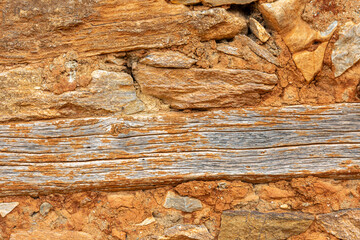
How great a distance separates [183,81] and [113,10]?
0.70 meters

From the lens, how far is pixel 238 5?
7.61 ft

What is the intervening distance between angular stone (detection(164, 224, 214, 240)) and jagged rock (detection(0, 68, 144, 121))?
897mm

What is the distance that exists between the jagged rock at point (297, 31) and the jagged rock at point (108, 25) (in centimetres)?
21

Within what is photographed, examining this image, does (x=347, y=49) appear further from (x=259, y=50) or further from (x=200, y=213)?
(x=200, y=213)

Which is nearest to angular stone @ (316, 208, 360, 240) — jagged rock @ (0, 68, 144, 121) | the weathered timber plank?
the weathered timber plank

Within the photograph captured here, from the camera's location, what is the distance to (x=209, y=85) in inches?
89.5

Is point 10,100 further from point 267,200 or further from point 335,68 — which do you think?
point 335,68

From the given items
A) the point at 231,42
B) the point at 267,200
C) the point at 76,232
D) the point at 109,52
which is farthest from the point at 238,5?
the point at 76,232

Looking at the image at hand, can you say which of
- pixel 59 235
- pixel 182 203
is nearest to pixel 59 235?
pixel 59 235

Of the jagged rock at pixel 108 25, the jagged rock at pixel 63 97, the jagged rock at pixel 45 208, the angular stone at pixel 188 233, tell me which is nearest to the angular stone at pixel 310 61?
the jagged rock at pixel 108 25

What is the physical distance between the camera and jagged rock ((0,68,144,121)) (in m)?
2.30

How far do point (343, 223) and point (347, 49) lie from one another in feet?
3.93

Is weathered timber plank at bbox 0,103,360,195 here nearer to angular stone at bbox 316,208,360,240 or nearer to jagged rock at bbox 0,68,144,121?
jagged rock at bbox 0,68,144,121

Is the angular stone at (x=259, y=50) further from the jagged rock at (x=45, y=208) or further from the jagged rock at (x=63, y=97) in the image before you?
the jagged rock at (x=45, y=208)
